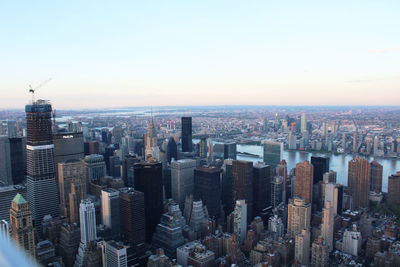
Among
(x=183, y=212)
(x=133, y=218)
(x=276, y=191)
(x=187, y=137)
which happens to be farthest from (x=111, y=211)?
(x=187, y=137)

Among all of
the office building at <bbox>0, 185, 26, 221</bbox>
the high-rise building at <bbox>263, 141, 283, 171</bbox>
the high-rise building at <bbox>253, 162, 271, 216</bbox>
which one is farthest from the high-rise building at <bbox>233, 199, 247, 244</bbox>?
the high-rise building at <bbox>263, 141, 283, 171</bbox>

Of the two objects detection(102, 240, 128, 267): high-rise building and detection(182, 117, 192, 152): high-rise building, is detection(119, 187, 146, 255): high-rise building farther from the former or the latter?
detection(182, 117, 192, 152): high-rise building

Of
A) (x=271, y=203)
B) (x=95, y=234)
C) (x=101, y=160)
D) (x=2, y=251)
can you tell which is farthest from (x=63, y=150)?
(x=2, y=251)

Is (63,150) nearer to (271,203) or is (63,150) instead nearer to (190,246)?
(190,246)

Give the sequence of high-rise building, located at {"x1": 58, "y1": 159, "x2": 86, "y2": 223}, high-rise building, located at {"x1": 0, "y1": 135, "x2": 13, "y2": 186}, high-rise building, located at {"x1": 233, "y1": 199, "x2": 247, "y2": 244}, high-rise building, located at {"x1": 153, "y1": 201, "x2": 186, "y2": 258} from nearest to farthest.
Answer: high-rise building, located at {"x1": 153, "y1": 201, "x2": 186, "y2": 258} < high-rise building, located at {"x1": 233, "y1": 199, "x2": 247, "y2": 244} < high-rise building, located at {"x1": 58, "y1": 159, "x2": 86, "y2": 223} < high-rise building, located at {"x1": 0, "y1": 135, "x2": 13, "y2": 186}

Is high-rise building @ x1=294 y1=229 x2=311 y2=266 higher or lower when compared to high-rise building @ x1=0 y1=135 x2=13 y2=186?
lower

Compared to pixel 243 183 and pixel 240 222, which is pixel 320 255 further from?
pixel 243 183
